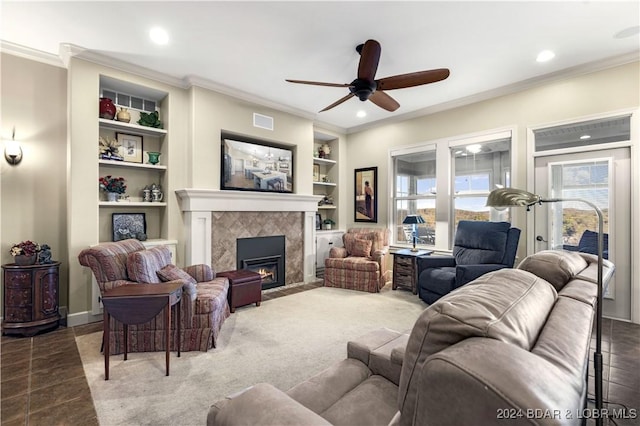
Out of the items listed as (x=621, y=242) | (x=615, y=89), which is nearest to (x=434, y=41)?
(x=615, y=89)

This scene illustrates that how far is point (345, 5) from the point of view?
102 inches

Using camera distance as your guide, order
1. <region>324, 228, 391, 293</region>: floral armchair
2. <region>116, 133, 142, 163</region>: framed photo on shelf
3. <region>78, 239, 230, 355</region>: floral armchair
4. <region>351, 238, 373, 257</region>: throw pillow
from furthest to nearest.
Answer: <region>351, 238, 373, 257</region>: throw pillow, <region>324, 228, 391, 293</region>: floral armchair, <region>116, 133, 142, 163</region>: framed photo on shelf, <region>78, 239, 230, 355</region>: floral armchair

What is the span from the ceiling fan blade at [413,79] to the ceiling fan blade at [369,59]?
18cm

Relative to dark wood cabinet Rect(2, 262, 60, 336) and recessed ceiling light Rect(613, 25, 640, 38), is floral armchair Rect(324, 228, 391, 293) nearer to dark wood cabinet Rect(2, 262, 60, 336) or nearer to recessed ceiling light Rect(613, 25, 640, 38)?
dark wood cabinet Rect(2, 262, 60, 336)

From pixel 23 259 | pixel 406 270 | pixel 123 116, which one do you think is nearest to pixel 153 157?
pixel 123 116

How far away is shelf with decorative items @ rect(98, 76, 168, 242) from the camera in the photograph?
12.3 ft

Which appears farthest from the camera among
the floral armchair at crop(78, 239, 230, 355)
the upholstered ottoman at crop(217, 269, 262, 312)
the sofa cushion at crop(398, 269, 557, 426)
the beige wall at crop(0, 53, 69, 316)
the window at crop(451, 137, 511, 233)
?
the window at crop(451, 137, 511, 233)

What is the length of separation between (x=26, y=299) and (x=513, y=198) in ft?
14.3

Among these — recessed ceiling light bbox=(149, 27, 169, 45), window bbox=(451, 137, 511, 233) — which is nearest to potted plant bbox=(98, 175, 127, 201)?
recessed ceiling light bbox=(149, 27, 169, 45)

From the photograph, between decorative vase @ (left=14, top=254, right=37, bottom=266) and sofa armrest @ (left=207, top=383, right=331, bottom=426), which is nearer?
sofa armrest @ (left=207, top=383, right=331, bottom=426)

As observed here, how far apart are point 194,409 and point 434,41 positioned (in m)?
3.84

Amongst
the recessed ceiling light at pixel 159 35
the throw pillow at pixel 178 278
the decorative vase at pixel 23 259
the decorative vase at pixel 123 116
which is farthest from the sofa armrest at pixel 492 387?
the decorative vase at pixel 123 116

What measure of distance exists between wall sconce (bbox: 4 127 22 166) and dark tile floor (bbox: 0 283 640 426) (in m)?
1.86

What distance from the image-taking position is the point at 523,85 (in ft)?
13.4
